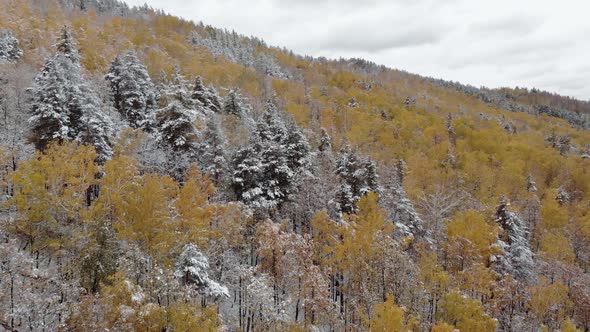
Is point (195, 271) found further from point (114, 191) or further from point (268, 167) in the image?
point (268, 167)

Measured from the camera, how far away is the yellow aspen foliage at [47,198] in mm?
26312

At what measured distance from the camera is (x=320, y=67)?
187 metres

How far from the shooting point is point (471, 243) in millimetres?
37188

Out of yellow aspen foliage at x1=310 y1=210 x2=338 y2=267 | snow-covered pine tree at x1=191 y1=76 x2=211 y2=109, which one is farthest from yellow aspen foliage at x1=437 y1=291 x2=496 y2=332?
snow-covered pine tree at x1=191 y1=76 x2=211 y2=109

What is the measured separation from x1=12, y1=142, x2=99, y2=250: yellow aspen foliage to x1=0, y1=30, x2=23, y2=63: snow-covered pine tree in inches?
1478

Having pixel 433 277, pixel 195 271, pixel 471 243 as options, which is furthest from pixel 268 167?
pixel 471 243

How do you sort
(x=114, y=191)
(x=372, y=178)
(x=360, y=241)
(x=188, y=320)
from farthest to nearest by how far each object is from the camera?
(x=372, y=178) → (x=360, y=241) → (x=114, y=191) → (x=188, y=320)

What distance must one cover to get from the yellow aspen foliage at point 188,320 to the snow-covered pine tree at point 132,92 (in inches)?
1378

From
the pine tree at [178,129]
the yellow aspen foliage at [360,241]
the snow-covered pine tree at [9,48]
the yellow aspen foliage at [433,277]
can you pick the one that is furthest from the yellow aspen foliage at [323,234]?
the snow-covered pine tree at [9,48]

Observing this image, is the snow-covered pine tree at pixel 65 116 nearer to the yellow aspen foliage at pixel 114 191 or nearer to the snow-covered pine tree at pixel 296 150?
the yellow aspen foliage at pixel 114 191

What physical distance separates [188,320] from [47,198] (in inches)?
566

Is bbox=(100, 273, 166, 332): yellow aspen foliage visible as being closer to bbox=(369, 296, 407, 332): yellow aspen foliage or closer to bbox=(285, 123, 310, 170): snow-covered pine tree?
bbox=(369, 296, 407, 332): yellow aspen foliage

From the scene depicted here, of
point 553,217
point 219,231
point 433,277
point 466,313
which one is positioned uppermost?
point 219,231

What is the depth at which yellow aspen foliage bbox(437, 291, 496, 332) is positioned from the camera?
28.0 meters
